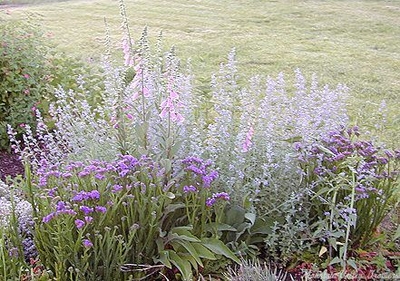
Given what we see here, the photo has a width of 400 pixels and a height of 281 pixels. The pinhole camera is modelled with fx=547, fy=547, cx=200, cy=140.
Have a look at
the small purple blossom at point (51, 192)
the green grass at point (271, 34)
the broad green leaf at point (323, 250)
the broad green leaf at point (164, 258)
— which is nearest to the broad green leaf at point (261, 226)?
the broad green leaf at point (323, 250)

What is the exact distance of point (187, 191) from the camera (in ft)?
8.40

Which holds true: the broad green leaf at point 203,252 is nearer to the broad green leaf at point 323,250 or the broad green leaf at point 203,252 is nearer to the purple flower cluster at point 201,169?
the purple flower cluster at point 201,169

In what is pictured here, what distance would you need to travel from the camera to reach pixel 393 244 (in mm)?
3018

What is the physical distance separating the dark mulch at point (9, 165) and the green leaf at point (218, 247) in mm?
2092

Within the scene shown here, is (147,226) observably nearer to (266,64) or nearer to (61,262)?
(61,262)

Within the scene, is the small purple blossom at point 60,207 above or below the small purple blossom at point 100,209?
above

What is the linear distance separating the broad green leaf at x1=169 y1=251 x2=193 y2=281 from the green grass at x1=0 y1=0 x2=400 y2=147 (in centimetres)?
260

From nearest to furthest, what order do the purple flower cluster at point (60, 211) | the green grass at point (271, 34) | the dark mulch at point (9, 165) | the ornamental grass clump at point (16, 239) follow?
the purple flower cluster at point (60, 211), the ornamental grass clump at point (16, 239), the dark mulch at point (9, 165), the green grass at point (271, 34)

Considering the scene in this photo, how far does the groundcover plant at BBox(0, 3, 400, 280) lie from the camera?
2420mm

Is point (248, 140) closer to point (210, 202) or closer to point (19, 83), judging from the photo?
point (210, 202)

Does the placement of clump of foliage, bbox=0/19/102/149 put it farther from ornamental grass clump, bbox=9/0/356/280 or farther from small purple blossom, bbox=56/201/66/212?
small purple blossom, bbox=56/201/66/212

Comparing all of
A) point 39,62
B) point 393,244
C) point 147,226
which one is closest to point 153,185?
point 147,226

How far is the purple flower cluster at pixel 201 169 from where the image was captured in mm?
2589

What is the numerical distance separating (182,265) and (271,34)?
790 cm
